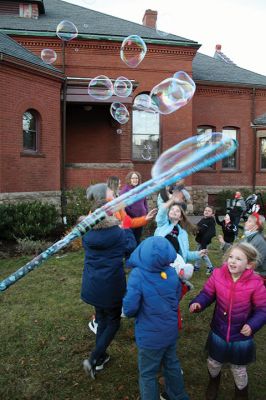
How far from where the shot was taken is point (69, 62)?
14.7 meters

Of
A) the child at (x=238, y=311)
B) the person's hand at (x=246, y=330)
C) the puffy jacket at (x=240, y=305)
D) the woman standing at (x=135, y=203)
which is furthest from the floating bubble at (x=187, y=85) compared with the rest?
the person's hand at (x=246, y=330)

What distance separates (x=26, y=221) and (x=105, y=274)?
23.3ft

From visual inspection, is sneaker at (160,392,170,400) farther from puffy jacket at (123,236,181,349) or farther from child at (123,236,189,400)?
puffy jacket at (123,236,181,349)

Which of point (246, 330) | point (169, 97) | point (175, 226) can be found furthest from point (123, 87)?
point (246, 330)

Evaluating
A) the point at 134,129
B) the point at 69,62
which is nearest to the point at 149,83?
the point at 134,129

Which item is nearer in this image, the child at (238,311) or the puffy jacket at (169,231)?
the child at (238,311)

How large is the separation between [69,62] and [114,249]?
12739mm

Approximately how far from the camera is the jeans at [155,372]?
115 inches

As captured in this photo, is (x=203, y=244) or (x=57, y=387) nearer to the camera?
(x=57, y=387)

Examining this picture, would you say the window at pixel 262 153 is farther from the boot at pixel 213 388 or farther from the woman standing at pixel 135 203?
the boot at pixel 213 388

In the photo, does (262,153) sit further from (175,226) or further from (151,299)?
(151,299)

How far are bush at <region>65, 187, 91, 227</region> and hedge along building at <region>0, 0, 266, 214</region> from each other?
86 centimetres

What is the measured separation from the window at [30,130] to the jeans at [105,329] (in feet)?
31.6

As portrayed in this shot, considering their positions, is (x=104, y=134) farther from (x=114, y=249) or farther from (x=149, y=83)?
(x=114, y=249)
